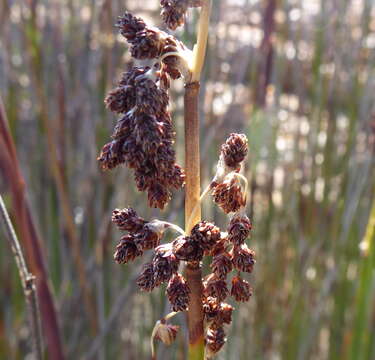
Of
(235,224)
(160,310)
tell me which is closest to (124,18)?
(235,224)

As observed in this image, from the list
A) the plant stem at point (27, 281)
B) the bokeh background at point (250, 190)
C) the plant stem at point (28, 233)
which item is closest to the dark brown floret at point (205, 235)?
the plant stem at point (27, 281)

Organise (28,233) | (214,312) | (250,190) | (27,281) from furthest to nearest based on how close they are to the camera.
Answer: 1. (250,190)
2. (28,233)
3. (27,281)
4. (214,312)

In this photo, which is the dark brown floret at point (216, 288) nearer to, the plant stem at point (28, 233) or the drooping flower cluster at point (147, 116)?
the drooping flower cluster at point (147, 116)

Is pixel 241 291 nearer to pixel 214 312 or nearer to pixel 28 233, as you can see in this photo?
pixel 214 312

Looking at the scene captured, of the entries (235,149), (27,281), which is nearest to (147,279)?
(235,149)

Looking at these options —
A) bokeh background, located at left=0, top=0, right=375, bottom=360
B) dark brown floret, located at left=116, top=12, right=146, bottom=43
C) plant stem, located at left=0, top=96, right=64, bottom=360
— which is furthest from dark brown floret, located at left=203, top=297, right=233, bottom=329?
bokeh background, located at left=0, top=0, right=375, bottom=360

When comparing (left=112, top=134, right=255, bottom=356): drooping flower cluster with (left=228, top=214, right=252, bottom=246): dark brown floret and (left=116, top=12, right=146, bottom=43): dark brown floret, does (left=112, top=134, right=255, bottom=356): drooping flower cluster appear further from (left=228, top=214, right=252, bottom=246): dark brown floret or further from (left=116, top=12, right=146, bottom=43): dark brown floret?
(left=116, top=12, right=146, bottom=43): dark brown floret
